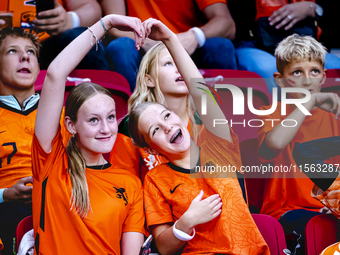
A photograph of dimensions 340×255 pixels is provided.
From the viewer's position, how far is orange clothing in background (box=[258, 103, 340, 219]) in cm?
124

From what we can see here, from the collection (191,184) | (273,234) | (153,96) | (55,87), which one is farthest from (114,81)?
(273,234)

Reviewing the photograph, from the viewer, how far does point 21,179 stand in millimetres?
1149

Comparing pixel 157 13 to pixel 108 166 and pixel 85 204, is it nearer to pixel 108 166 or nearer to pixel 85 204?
pixel 108 166

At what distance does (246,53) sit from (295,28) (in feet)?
1.04

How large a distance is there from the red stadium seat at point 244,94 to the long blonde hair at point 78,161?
54 cm

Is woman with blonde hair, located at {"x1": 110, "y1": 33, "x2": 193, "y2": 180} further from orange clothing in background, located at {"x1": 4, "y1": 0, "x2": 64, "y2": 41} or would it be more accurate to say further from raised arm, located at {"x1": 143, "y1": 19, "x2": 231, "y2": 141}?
orange clothing in background, located at {"x1": 4, "y1": 0, "x2": 64, "y2": 41}

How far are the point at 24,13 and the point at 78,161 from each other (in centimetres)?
85

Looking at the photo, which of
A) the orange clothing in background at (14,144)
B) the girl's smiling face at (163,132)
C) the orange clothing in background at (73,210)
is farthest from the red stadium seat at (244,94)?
the orange clothing in background at (14,144)

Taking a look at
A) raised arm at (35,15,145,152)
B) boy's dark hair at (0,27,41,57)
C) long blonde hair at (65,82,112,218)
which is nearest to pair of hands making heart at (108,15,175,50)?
raised arm at (35,15,145,152)

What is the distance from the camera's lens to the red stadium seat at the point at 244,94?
1434mm

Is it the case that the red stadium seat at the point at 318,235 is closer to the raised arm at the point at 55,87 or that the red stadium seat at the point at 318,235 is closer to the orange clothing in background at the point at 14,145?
the raised arm at the point at 55,87

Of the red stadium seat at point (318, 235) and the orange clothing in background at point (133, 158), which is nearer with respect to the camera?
the red stadium seat at point (318, 235)

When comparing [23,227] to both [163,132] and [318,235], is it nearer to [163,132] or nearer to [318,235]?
[163,132]

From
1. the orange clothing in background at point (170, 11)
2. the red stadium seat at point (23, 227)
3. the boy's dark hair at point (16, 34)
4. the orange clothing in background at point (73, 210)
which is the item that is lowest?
the red stadium seat at point (23, 227)
